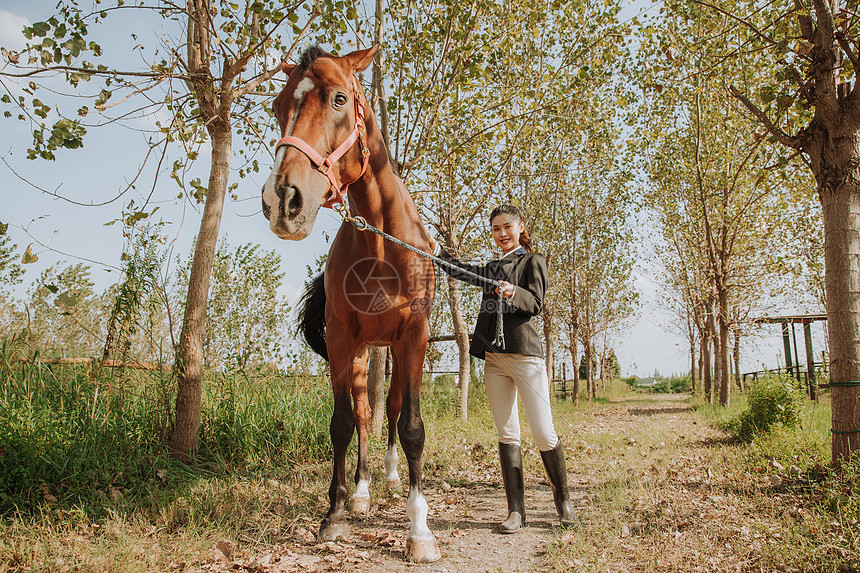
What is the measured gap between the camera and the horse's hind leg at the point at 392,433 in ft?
13.7

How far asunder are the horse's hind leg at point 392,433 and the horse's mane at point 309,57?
2.46 meters

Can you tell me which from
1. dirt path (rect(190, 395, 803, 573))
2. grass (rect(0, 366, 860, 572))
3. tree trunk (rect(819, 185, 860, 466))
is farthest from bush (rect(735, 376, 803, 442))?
tree trunk (rect(819, 185, 860, 466))

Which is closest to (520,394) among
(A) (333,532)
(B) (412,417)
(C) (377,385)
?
(B) (412,417)

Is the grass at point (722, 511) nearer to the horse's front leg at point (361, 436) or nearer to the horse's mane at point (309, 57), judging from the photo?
the horse's front leg at point (361, 436)

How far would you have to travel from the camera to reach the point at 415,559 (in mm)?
2898

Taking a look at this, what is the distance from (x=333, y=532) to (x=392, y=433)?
1.15 meters

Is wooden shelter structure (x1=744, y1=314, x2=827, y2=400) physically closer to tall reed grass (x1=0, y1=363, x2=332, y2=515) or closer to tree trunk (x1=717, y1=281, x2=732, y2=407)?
tree trunk (x1=717, y1=281, x2=732, y2=407)

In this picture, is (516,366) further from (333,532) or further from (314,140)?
(314,140)

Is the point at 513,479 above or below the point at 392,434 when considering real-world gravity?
below

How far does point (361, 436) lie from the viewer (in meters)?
4.17

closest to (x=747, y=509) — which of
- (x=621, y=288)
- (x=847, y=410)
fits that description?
(x=847, y=410)

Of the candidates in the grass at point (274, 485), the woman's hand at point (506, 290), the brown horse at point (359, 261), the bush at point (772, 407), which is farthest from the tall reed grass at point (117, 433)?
the bush at point (772, 407)

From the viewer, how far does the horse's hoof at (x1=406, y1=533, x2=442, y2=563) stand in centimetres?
290

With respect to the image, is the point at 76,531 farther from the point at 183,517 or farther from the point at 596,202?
the point at 596,202
